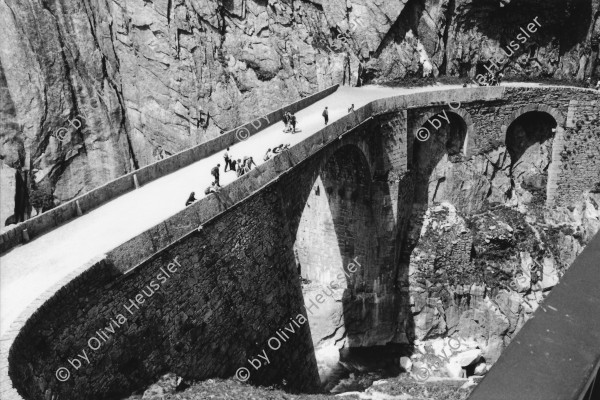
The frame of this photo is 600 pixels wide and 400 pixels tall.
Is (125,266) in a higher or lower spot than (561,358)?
lower

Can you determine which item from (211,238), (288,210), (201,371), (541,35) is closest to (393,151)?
(288,210)

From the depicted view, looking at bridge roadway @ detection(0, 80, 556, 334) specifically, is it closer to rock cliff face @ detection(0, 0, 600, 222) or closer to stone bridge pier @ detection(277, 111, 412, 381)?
stone bridge pier @ detection(277, 111, 412, 381)

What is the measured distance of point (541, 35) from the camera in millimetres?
35188

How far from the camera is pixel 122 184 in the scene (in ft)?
66.1

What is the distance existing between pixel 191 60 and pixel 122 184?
72.7ft

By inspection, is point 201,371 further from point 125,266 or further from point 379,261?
point 379,261

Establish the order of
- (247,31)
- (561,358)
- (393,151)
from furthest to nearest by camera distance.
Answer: (247,31), (393,151), (561,358)

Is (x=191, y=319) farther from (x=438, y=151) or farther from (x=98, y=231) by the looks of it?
(x=438, y=151)

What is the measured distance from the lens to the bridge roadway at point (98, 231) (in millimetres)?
14203

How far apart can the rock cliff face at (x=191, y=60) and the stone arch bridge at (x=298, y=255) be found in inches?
189

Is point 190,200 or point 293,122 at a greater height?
point 293,122

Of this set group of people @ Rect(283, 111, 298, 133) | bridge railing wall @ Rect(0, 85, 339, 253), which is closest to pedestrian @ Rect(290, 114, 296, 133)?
group of people @ Rect(283, 111, 298, 133)

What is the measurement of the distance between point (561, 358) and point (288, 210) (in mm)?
18022

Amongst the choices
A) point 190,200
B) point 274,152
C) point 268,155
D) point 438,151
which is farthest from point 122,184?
point 438,151
